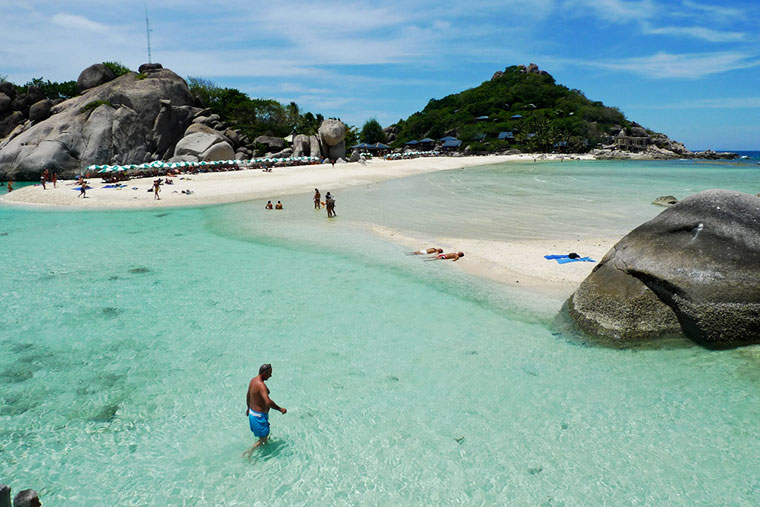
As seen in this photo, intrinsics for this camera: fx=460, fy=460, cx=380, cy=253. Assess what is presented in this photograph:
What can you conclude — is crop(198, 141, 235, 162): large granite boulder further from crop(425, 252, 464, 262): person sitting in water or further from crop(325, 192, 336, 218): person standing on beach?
crop(425, 252, 464, 262): person sitting in water

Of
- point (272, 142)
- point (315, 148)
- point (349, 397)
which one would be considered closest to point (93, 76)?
point (272, 142)

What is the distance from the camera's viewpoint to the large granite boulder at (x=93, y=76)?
195ft

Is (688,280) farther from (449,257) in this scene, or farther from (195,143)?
(195,143)

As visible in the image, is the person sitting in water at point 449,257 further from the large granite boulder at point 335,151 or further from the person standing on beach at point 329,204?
the large granite boulder at point 335,151

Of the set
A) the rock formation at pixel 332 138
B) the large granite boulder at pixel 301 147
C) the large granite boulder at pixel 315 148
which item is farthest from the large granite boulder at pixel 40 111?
the rock formation at pixel 332 138

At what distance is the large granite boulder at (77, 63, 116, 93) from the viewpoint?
59375 mm

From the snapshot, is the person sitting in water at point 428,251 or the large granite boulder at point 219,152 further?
the large granite boulder at point 219,152

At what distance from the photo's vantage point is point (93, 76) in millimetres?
59625

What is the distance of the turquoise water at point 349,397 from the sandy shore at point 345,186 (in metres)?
1.47

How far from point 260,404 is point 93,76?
69.2 m

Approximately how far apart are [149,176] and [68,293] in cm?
3448

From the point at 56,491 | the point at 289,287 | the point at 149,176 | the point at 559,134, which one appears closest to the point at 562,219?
the point at 289,287

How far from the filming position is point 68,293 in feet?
40.4

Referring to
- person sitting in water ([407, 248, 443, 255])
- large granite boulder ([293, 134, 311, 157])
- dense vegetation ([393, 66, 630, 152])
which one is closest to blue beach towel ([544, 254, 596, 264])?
person sitting in water ([407, 248, 443, 255])
